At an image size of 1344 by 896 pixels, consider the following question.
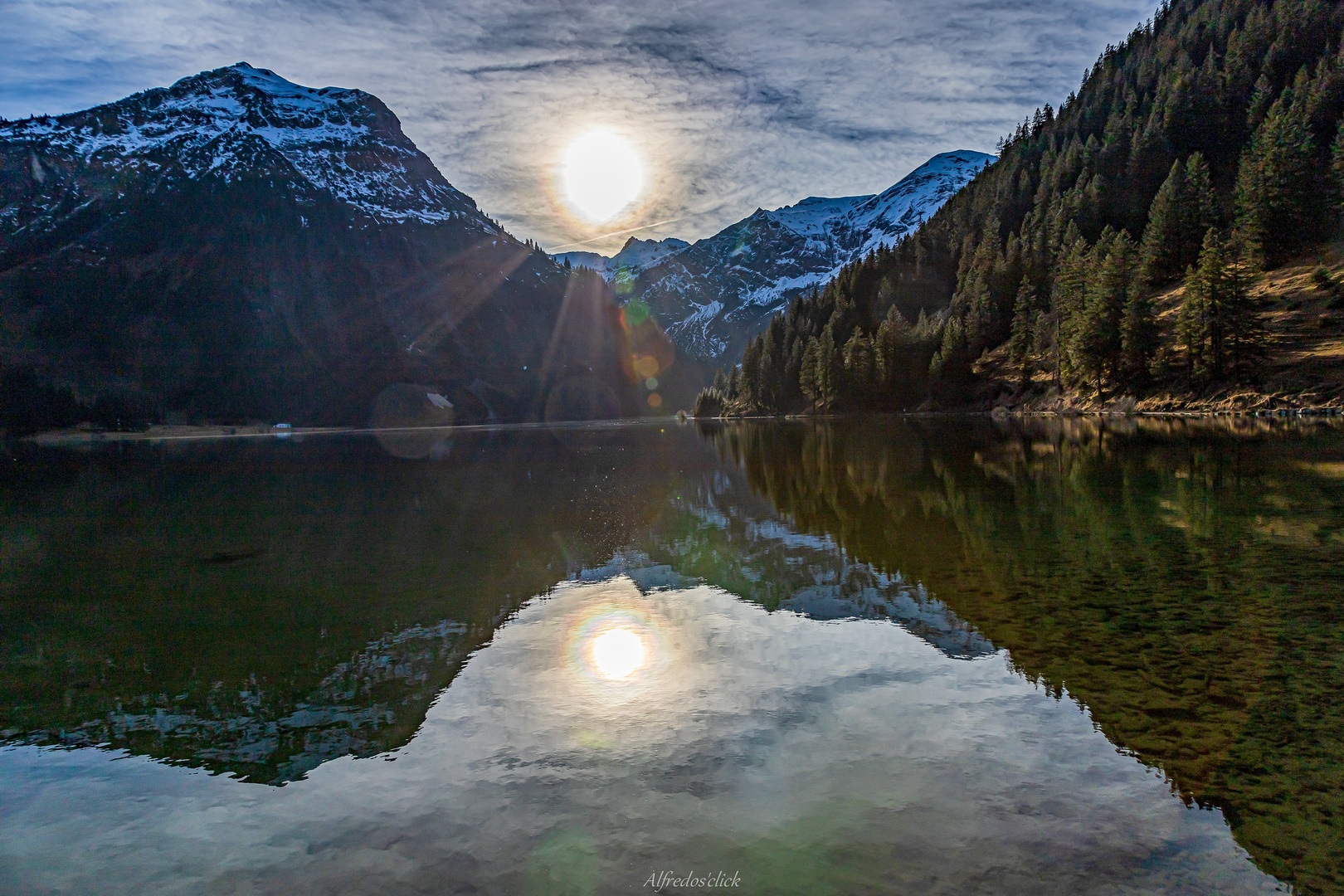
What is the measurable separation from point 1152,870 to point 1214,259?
10257cm

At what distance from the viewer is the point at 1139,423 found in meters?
77.9

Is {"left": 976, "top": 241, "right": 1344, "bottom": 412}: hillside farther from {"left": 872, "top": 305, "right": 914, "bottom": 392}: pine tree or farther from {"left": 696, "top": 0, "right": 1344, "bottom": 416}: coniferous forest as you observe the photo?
{"left": 872, "top": 305, "right": 914, "bottom": 392}: pine tree

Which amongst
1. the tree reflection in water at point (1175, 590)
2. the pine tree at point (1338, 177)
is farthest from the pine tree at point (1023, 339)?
the tree reflection in water at point (1175, 590)

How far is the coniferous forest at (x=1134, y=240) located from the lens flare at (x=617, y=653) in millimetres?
96144

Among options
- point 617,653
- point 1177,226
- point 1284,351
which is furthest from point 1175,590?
point 1177,226

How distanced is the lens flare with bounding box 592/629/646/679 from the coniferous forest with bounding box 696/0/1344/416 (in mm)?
96144

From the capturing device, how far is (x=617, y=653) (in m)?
14.8

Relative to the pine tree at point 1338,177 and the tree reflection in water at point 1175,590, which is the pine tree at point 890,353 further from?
the tree reflection in water at point 1175,590

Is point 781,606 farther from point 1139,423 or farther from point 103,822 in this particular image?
point 1139,423

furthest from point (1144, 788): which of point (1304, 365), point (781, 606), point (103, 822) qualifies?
point (1304, 365)

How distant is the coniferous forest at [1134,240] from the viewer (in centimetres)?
9662

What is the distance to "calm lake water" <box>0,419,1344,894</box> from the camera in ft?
25.6

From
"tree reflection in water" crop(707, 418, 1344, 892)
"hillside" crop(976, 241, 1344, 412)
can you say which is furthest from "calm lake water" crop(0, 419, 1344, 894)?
"hillside" crop(976, 241, 1344, 412)

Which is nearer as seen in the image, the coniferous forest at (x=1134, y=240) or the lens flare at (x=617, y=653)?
the lens flare at (x=617, y=653)
